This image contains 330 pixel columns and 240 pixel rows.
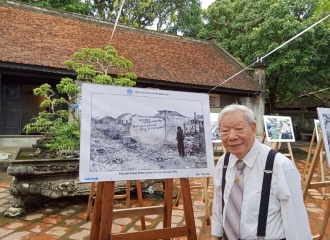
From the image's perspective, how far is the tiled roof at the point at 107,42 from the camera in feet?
27.3

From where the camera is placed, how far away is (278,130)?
514 cm

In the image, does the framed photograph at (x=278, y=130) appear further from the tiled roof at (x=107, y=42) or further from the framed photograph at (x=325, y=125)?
the tiled roof at (x=107, y=42)

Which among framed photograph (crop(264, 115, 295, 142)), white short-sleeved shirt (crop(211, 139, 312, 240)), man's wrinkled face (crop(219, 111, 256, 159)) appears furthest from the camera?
framed photograph (crop(264, 115, 295, 142))

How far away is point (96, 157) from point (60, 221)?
215 centimetres

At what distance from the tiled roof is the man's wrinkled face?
23.4 ft

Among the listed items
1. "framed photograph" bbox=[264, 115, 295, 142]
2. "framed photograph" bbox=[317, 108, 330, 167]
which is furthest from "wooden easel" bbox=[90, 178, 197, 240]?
"framed photograph" bbox=[264, 115, 295, 142]

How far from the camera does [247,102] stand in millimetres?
12203

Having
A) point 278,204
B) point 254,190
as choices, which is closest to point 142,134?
point 254,190

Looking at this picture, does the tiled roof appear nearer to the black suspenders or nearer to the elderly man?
the elderly man

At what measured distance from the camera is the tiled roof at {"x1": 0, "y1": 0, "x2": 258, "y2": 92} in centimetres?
831

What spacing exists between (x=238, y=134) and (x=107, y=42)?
9.66 meters

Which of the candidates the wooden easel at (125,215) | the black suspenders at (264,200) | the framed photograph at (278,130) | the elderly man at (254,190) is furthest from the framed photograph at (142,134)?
the framed photograph at (278,130)

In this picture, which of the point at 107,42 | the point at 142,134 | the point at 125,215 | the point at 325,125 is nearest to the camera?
the point at 142,134

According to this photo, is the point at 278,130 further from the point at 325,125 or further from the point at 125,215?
the point at 125,215
